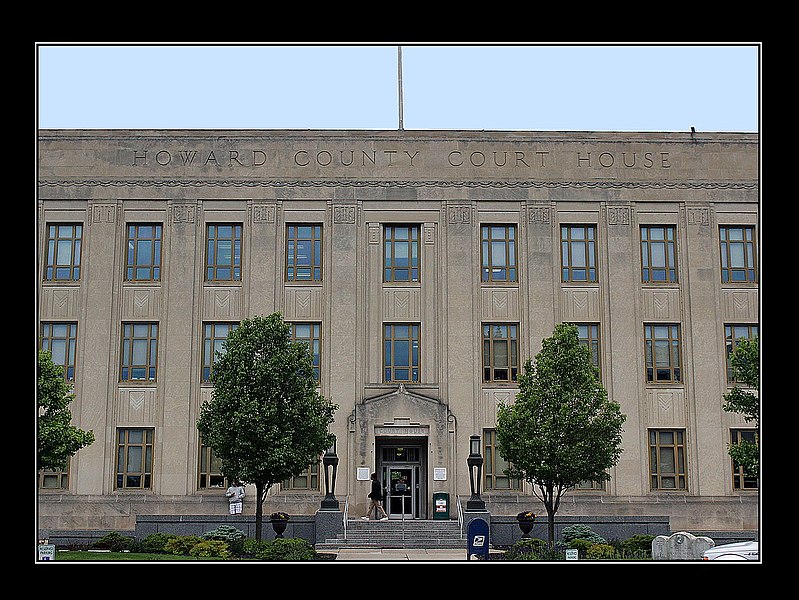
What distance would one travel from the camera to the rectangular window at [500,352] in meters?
34.3

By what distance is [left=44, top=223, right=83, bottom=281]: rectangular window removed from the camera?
34969mm

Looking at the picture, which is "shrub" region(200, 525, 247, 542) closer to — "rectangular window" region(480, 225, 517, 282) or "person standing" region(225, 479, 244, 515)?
"person standing" region(225, 479, 244, 515)

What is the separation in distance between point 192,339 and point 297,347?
754cm

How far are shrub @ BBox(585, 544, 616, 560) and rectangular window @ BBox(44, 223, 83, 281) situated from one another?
71.3 ft

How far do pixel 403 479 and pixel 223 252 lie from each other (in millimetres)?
11362

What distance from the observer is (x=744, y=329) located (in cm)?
3488

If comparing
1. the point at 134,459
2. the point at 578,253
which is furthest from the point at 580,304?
the point at 134,459

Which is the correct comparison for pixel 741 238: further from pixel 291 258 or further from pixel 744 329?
pixel 291 258

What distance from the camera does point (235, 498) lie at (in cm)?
3209

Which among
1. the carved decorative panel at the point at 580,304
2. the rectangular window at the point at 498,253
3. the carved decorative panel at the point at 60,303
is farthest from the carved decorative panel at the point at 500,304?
the carved decorative panel at the point at 60,303

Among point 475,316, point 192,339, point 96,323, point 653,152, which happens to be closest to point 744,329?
point 653,152

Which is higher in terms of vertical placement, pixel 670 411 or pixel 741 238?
pixel 741 238

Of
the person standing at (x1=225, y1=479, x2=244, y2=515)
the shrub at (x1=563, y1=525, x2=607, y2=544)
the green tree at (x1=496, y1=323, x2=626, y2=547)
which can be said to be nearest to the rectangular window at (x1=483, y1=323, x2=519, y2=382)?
the green tree at (x1=496, y1=323, x2=626, y2=547)

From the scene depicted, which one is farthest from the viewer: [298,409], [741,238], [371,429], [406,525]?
[741,238]
